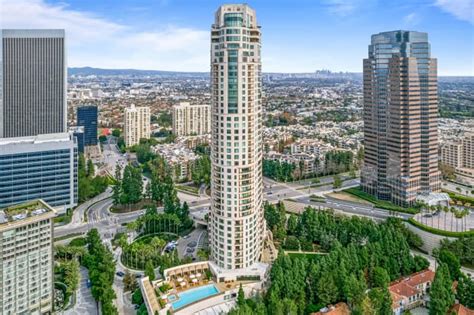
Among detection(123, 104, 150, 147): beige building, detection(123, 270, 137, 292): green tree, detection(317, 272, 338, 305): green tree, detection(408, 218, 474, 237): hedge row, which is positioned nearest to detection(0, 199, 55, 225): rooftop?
detection(123, 270, 137, 292): green tree

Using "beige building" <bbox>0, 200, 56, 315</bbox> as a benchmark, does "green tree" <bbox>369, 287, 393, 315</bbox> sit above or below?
below

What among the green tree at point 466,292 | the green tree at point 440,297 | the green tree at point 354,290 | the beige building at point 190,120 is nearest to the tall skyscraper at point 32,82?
the beige building at point 190,120

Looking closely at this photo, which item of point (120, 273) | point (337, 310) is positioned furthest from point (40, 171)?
point (337, 310)

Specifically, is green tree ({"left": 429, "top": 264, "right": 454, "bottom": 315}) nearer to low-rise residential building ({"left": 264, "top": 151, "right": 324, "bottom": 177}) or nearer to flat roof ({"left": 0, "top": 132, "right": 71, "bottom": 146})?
low-rise residential building ({"left": 264, "top": 151, "right": 324, "bottom": 177})

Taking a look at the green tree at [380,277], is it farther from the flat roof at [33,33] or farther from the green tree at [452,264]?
the flat roof at [33,33]

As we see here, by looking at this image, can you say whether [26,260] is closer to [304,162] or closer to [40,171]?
[40,171]

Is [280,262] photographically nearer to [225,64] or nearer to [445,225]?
[225,64]

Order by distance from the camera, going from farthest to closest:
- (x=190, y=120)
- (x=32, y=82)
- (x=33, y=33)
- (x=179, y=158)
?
(x=190, y=120), (x=179, y=158), (x=32, y=82), (x=33, y=33)
